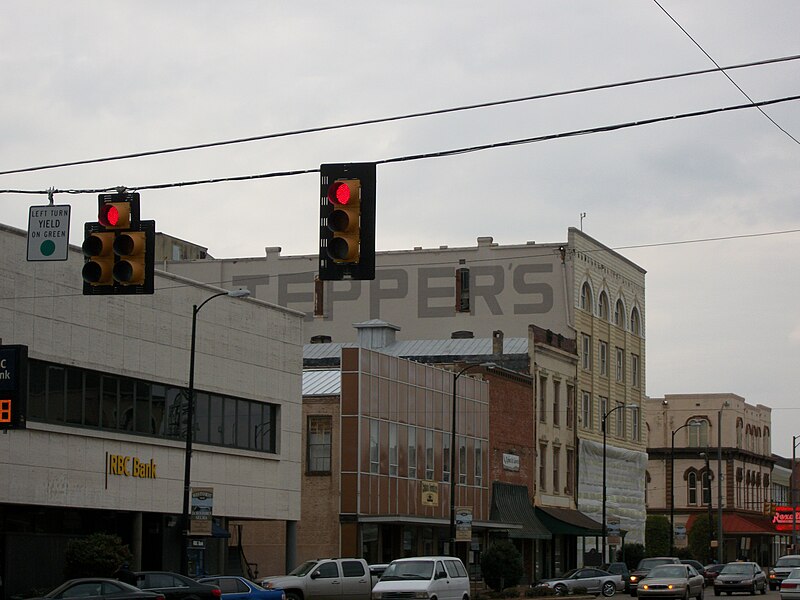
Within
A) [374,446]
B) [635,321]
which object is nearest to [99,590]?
[374,446]

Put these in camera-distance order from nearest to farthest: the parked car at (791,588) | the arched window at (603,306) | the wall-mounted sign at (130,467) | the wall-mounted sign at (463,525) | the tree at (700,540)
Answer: the wall-mounted sign at (130,467) → the parked car at (791,588) → the wall-mounted sign at (463,525) → the arched window at (603,306) → the tree at (700,540)

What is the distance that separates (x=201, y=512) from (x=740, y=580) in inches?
1155

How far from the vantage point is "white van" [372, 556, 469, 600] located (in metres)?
34.3

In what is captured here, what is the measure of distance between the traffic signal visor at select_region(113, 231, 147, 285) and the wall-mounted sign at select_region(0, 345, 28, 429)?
450 inches

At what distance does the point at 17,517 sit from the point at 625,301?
188 feet

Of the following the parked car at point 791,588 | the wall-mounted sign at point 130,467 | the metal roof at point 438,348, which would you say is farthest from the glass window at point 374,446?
the parked car at point 791,588

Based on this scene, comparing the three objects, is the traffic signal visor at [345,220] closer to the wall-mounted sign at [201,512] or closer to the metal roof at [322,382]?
the wall-mounted sign at [201,512]

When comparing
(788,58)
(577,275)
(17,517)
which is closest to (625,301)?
(577,275)

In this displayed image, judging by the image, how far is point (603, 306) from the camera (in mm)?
85000

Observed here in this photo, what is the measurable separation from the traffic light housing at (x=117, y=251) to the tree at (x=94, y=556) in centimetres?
1922

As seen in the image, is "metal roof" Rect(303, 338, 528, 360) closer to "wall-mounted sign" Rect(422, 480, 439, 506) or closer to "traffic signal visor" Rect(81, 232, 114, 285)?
"wall-mounted sign" Rect(422, 480, 439, 506)

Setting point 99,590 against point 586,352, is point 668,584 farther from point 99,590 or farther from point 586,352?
point 586,352

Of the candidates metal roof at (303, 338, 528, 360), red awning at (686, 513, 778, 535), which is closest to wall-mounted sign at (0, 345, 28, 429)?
metal roof at (303, 338, 528, 360)

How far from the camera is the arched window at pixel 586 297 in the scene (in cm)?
8086
